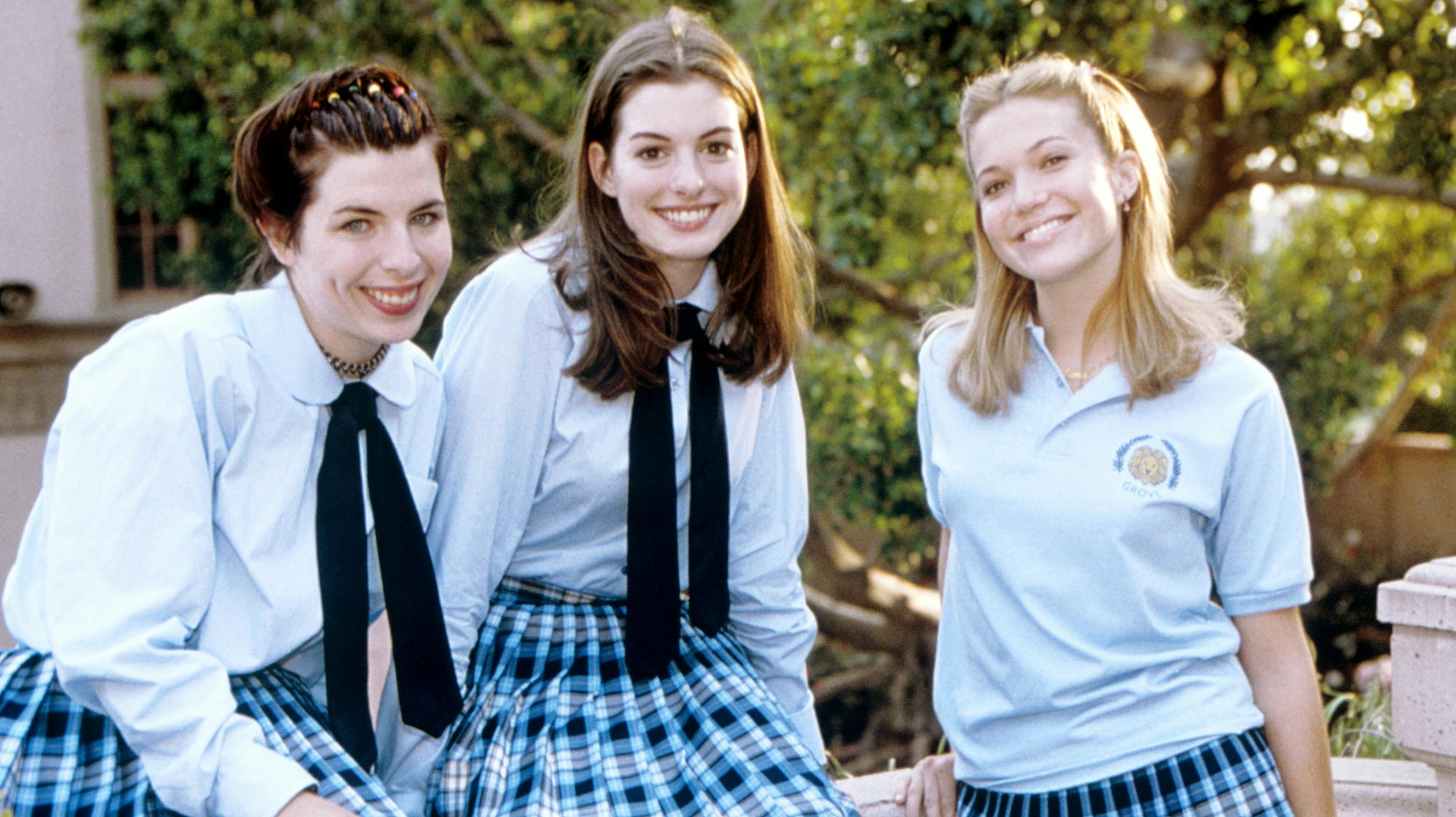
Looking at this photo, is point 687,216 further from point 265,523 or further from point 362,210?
point 265,523

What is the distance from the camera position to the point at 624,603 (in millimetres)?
2619

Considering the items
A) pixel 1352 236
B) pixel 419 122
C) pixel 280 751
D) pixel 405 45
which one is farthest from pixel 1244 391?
pixel 1352 236

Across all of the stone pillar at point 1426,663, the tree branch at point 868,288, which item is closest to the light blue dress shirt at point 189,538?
the stone pillar at point 1426,663

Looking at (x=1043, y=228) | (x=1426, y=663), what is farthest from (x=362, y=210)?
(x=1426, y=663)

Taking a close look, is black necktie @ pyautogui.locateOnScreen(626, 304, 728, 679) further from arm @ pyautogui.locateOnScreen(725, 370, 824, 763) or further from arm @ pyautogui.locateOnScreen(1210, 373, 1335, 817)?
arm @ pyautogui.locateOnScreen(1210, 373, 1335, 817)

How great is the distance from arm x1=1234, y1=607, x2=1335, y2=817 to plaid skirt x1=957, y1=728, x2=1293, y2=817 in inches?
2.0

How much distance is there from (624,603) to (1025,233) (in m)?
1.00

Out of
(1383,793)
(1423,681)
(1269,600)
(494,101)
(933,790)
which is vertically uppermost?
(494,101)

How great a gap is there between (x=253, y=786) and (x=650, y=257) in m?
1.19

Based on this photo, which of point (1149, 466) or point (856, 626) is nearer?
point (1149, 466)

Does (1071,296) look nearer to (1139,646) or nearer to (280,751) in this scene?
(1139,646)

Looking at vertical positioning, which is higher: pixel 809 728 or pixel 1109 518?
pixel 1109 518

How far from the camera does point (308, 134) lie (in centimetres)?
222

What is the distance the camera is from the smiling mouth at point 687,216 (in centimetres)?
260
